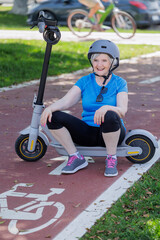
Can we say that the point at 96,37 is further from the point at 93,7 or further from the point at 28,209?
the point at 28,209

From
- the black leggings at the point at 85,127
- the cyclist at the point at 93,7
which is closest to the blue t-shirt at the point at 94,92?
the black leggings at the point at 85,127

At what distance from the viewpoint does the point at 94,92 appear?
555 centimetres

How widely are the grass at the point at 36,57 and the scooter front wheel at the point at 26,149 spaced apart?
4.85m

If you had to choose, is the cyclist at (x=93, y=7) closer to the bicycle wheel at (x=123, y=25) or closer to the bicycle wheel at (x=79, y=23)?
the bicycle wheel at (x=79, y=23)

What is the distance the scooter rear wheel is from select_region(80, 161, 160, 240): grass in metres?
0.54

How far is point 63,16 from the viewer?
2255 cm

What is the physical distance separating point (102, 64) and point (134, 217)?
176 centimetres

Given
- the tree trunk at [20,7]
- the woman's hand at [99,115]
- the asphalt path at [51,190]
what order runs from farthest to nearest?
the tree trunk at [20,7] < the woman's hand at [99,115] < the asphalt path at [51,190]

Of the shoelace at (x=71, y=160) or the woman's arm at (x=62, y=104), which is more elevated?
the woman's arm at (x=62, y=104)

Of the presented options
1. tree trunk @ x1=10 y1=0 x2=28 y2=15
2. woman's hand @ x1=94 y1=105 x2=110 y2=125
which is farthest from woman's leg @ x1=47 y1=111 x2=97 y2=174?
tree trunk @ x1=10 y1=0 x2=28 y2=15

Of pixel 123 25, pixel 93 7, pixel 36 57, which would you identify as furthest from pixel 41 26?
pixel 123 25

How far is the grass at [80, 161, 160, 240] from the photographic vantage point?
398 centimetres

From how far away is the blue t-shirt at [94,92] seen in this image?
5.50 m

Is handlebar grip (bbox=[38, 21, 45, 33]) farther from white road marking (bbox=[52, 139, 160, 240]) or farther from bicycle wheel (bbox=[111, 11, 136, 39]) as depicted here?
bicycle wheel (bbox=[111, 11, 136, 39])
